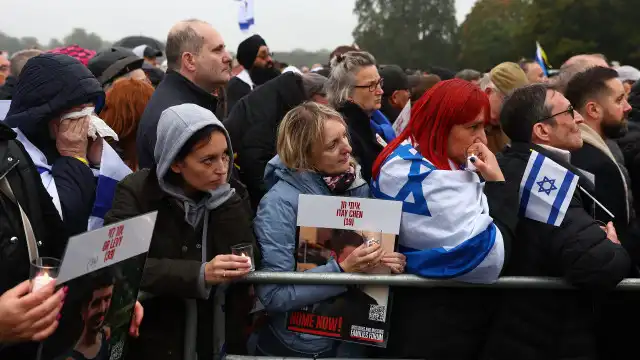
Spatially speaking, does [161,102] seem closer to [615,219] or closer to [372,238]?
[372,238]

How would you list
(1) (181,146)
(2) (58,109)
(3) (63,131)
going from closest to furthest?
1. (1) (181,146)
2. (2) (58,109)
3. (3) (63,131)

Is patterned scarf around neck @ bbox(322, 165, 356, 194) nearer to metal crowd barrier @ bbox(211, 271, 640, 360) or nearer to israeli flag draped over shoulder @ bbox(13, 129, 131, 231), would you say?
metal crowd barrier @ bbox(211, 271, 640, 360)

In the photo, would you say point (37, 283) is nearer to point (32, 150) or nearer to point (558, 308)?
point (32, 150)

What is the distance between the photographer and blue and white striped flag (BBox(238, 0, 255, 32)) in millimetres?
14156

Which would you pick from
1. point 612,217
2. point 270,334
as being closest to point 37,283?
point 270,334

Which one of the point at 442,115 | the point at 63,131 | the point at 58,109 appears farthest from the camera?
the point at 442,115

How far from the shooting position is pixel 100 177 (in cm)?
354

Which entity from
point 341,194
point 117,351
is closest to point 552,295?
point 341,194

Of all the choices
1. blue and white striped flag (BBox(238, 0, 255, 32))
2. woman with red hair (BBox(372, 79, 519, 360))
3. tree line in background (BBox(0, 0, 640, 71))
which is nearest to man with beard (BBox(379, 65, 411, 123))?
woman with red hair (BBox(372, 79, 519, 360))

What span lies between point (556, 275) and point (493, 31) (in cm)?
9738

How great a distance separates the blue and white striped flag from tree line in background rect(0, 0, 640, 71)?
50009 millimetres

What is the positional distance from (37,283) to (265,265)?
1.36 metres

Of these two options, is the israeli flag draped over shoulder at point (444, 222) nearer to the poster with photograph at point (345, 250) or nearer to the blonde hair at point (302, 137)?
the poster with photograph at point (345, 250)

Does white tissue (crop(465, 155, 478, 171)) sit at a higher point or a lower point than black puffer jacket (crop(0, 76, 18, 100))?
higher
